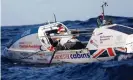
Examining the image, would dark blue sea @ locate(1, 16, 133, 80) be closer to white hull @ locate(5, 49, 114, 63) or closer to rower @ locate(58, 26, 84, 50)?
white hull @ locate(5, 49, 114, 63)

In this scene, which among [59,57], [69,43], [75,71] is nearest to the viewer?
[75,71]

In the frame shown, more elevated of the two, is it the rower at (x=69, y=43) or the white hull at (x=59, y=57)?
the rower at (x=69, y=43)

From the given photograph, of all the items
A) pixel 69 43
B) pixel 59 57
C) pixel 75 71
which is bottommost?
pixel 59 57

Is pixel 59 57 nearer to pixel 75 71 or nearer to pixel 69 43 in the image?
pixel 69 43

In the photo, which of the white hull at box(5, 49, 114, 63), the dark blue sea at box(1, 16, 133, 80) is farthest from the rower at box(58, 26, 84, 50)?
the dark blue sea at box(1, 16, 133, 80)

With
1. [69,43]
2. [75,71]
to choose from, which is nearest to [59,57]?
[69,43]

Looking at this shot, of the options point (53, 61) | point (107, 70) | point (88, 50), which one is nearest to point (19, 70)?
point (53, 61)

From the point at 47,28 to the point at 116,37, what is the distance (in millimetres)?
5843

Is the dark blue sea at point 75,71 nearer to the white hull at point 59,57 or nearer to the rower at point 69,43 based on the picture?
the white hull at point 59,57

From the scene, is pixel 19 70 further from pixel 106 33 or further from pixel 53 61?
pixel 106 33

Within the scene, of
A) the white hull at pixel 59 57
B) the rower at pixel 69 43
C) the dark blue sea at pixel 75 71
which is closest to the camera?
the dark blue sea at pixel 75 71

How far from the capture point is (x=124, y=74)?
18.6m

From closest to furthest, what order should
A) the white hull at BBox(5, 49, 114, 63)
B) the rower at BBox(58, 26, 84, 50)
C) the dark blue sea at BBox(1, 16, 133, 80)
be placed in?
the dark blue sea at BBox(1, 16, 133, 80)
the white hull at BBox(5, 49, 114, 63)
the rower at BBox(58, 26, 84, 50)

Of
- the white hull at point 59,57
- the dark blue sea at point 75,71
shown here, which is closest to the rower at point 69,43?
the white hull at point 59,57
